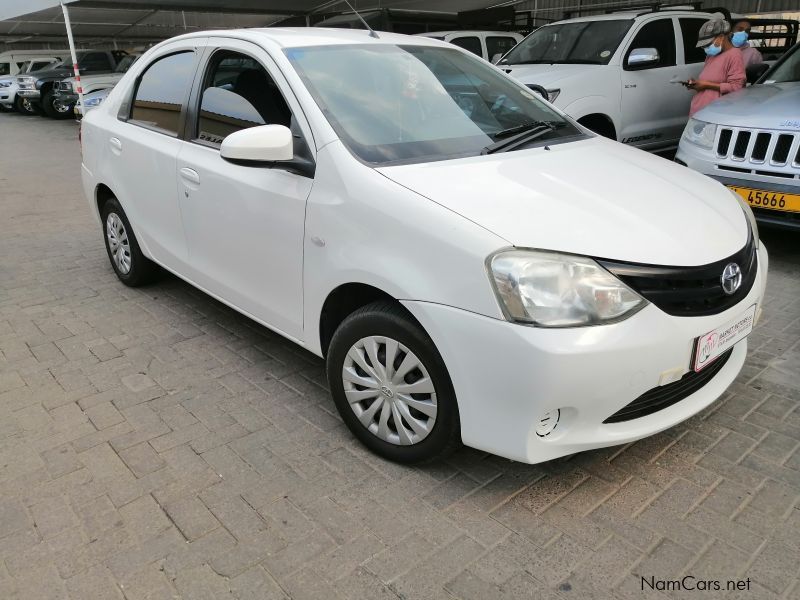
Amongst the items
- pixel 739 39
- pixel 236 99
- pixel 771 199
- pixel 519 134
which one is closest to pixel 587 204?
pixel 519 134

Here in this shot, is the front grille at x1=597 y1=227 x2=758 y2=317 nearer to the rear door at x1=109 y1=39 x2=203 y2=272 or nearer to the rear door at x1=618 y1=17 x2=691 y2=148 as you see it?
the rear door at x1=109 y1=39 x2=203 y2=272

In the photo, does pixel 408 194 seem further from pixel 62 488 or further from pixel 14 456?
pixel 14 456

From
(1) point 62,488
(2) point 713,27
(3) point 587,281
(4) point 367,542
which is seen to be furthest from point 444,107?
(2) point 713,27

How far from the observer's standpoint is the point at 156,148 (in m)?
3.84

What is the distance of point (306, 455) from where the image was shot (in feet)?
9.09

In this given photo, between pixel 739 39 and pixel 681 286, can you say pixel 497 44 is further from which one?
pixel 681 286

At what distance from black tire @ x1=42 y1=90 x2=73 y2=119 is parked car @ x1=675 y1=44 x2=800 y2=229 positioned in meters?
17.7

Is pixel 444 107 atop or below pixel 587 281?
atop

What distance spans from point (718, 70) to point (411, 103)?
4.91m

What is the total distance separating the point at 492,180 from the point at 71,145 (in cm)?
1353

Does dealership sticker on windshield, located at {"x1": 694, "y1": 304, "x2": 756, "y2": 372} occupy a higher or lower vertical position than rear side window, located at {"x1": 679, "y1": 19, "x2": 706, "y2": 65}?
lower

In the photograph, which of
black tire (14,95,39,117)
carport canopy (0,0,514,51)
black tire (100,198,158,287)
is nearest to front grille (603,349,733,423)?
black tire (100,198,158,287)

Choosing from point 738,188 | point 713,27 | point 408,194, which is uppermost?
point 713,27

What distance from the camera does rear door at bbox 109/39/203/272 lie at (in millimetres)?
3719
